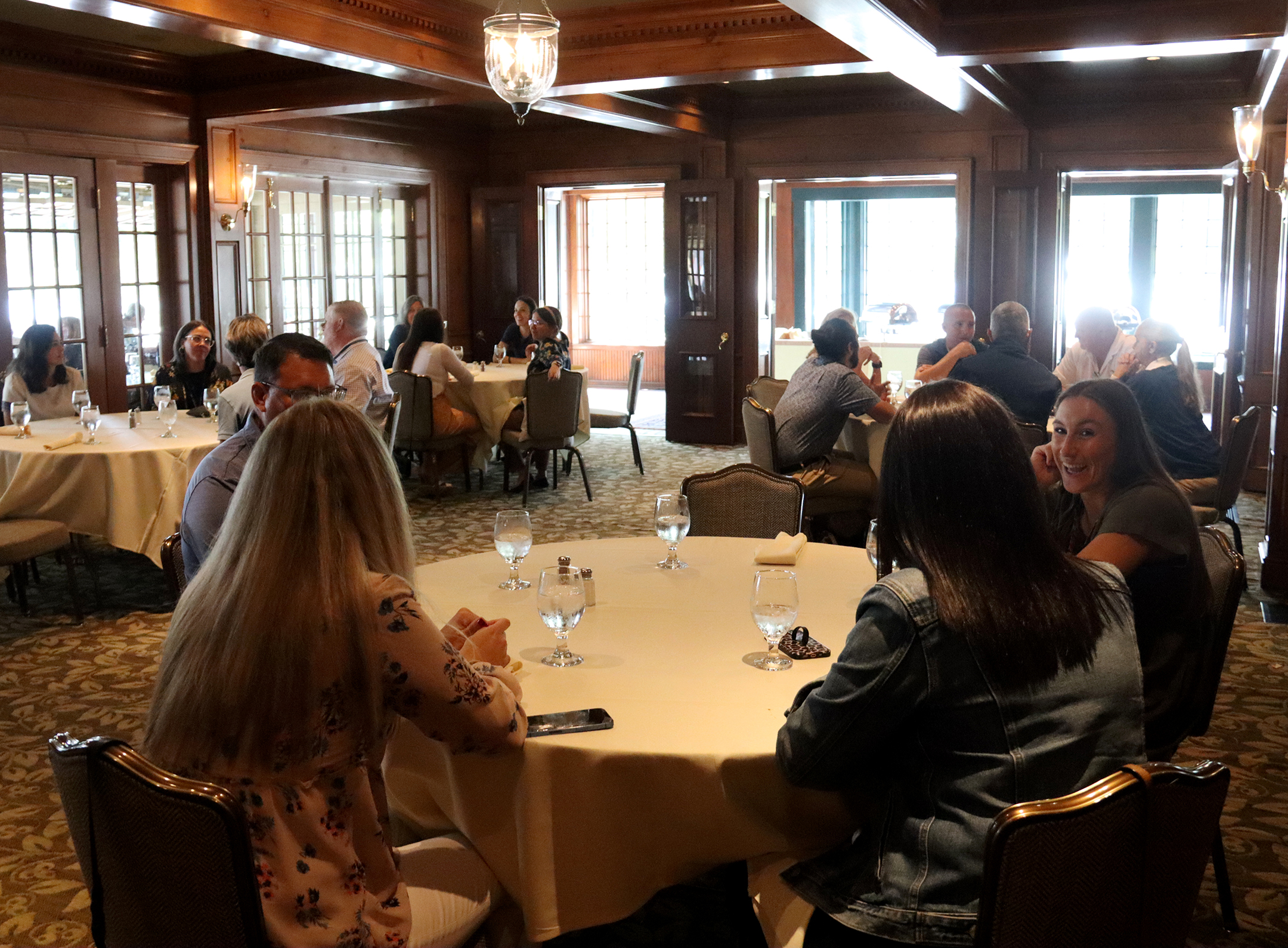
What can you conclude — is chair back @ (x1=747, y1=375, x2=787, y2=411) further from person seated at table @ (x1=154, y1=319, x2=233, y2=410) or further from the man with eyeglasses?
the man with eyeglasses

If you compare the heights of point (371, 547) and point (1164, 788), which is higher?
point (371, 547)

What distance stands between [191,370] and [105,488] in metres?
2.08

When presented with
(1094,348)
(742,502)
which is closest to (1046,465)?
(742,502)

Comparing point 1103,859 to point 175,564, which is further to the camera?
point 175,564

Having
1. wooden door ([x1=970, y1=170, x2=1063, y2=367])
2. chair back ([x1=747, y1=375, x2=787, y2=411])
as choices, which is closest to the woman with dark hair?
chair back ([x1=747, y1=375, x2=787, y2=411])

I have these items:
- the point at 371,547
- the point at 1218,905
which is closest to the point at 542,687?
the point at 371,547

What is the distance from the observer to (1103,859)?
156cm

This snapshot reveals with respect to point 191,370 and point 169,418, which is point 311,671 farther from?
point 191,370

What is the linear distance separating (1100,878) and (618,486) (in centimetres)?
774

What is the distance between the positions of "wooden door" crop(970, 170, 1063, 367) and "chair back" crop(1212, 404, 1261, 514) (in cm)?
445

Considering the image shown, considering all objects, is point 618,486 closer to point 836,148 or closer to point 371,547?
point 836,148

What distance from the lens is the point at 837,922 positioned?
1930mm

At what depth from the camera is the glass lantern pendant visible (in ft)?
15.1

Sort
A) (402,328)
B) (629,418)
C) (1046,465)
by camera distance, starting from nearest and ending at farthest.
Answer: (1046,465) < (629,418) < (402,328)
